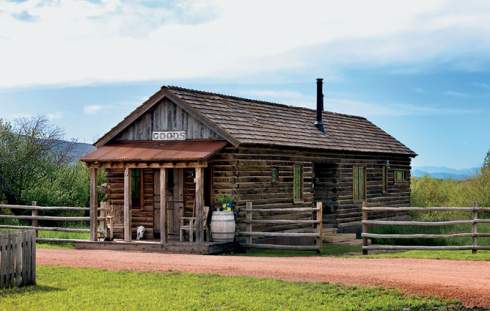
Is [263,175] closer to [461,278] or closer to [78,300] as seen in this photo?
[461,278]

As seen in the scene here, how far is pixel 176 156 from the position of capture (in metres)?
23.1

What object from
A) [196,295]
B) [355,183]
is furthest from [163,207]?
[355,183]

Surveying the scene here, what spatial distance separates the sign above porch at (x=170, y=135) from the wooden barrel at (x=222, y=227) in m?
3.06

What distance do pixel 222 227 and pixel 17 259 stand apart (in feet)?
27.0

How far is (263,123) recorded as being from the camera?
89.7ft

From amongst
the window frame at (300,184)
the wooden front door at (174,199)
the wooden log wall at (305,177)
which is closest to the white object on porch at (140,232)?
the wooden front door at (174,199)

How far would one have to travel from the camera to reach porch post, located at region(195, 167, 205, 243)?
22.8m

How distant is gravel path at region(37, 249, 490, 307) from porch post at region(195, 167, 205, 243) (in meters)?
1.35

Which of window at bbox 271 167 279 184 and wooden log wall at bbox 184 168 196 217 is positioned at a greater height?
window at bbox 271 167 279 184

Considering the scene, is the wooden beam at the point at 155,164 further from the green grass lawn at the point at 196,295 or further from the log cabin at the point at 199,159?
the green grass lawn at the point at 196,295

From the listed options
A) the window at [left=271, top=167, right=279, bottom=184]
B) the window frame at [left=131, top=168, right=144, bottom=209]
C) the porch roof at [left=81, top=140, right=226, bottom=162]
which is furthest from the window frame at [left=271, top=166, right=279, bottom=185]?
the window frame at [left=131, top=168, right=144, bottom=209]

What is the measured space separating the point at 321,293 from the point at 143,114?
1279cm

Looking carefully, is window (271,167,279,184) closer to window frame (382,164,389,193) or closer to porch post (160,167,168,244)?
porch post (160,167,168,244)

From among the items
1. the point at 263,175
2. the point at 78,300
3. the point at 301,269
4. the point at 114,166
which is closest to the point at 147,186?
the point at 114,166
